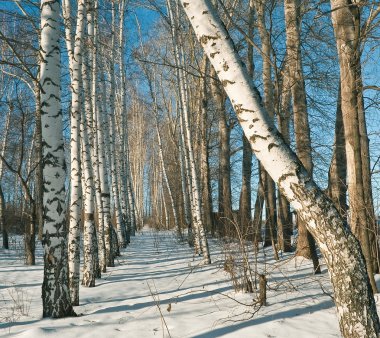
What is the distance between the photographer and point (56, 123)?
4199 millimetres

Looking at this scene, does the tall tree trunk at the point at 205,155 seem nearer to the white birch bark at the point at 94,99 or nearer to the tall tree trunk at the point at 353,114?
the white birch bark at the point at 94,99

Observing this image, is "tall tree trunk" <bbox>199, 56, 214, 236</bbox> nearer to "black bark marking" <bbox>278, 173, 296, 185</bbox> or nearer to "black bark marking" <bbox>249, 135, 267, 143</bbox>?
"black bark marking" <bbox>249, 135, 267, 143</bbox>

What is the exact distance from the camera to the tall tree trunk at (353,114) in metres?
3.93

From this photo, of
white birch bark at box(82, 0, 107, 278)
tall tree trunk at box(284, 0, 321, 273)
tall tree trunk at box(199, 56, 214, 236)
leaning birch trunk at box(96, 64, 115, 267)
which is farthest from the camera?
tall tree trunk at box(199, 56, 214, 236)

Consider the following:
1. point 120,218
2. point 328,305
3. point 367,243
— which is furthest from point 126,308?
point 120,218

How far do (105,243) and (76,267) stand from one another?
3.20 metres

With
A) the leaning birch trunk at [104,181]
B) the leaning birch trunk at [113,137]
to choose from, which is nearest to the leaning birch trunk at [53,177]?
the leaning birch trunk at [104,181]

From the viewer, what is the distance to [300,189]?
2.43 meters

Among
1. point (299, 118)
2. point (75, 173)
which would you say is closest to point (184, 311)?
point (75, 173)

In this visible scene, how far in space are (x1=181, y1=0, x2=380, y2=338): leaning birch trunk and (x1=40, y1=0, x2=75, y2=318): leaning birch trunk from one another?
7.31 feet

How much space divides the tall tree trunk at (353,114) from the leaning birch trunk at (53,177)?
3.14 metres

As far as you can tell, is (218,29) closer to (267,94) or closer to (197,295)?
(197,295)

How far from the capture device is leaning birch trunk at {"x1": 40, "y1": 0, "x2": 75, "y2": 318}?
159 inches

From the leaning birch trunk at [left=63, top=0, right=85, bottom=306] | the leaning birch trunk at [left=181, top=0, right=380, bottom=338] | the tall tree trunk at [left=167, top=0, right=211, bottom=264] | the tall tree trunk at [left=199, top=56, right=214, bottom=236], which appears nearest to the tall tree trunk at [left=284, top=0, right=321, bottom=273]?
the tall tree trunk at [left=199, top=56, right=214, bottom=236]
